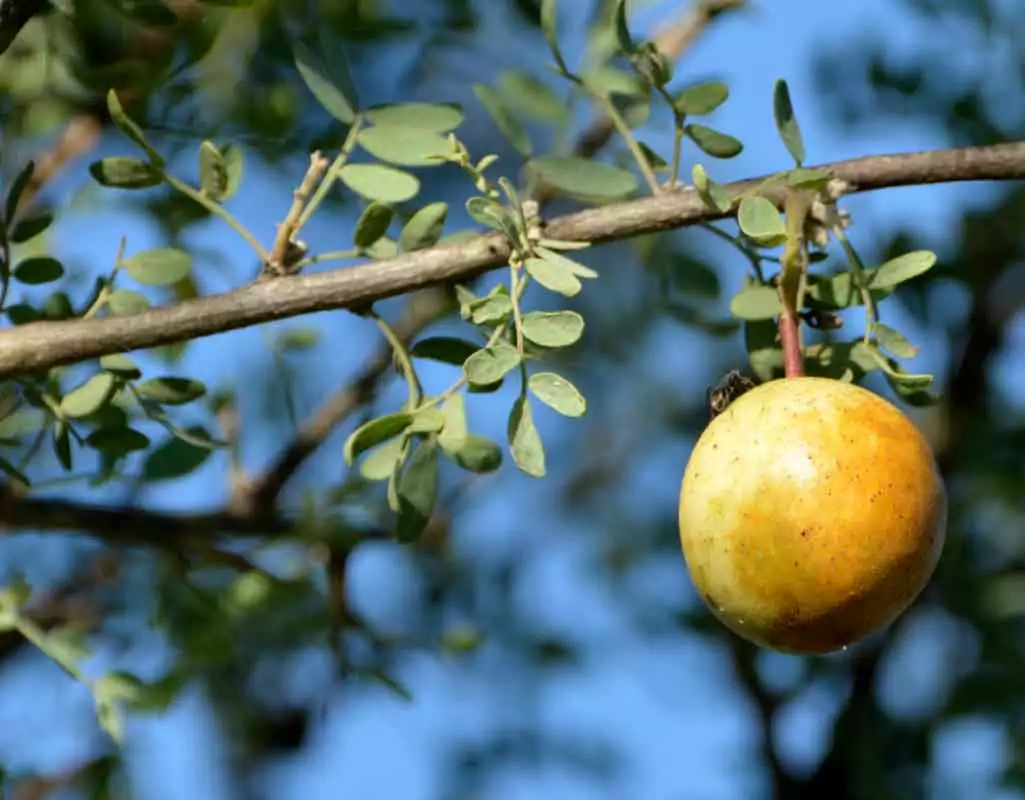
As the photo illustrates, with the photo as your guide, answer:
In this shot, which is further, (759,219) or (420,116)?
(420,116)

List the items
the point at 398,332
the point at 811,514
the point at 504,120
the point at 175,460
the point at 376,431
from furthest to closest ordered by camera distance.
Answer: the point at 398,332 → the point at 175,460 → the point at 504,120 → the point at 376,431 → the point at 811,514

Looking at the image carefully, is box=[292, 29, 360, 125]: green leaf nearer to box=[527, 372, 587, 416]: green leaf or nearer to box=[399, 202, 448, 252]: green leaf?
box=[399, 202, 448, 252]: green leaf

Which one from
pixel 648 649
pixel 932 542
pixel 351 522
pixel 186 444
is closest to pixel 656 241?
pixel 351 522

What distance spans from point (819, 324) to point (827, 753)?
4.55 ft

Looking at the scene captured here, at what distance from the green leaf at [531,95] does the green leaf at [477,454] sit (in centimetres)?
55

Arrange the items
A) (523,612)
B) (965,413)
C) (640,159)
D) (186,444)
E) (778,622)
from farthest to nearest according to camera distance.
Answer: (523,612) < (965,413) < (186,444) < (640,159) < (778,622)

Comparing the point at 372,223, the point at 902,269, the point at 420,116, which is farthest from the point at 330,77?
the point at 902,269

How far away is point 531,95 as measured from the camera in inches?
78.7

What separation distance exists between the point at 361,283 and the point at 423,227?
0.10 metres

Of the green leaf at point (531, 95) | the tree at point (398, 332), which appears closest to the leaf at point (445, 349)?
the tree at point (398, 332)

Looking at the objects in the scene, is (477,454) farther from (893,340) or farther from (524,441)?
(893,340)

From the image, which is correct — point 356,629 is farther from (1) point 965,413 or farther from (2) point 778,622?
(1) point 965,413

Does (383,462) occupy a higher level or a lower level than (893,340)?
lower

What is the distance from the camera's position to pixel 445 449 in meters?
1.55
